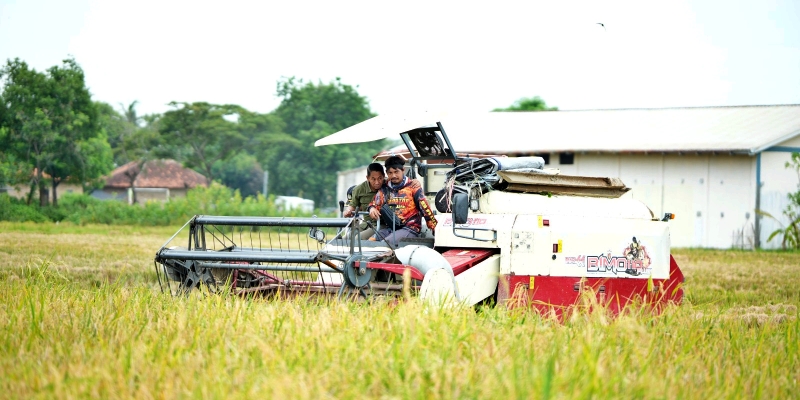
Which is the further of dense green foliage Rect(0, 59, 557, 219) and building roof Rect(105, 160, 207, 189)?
building roof Rect(105, 160, 207, 189)

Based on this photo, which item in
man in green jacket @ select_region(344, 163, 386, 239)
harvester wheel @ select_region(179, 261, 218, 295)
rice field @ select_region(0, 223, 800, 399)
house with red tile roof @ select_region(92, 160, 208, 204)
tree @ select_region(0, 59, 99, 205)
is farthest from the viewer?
house with red tile roof @ select_region(92, 160, 208, 204)

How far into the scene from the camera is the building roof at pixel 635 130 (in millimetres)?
29094

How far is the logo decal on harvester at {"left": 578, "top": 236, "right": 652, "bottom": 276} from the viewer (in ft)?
30.0

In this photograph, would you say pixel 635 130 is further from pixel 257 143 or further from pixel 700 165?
pixel 257 143

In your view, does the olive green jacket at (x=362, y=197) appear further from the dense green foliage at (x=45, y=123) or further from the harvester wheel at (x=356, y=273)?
the dense green foliage at (x=45, y=123)

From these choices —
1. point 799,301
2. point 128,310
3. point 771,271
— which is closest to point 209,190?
point 771,271

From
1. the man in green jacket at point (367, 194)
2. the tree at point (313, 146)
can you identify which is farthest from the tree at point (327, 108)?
the man in green jacket at point (367, 194)

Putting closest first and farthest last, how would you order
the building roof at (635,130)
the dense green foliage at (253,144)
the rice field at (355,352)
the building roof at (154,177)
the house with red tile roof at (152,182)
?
the rice field at (355,352) → the building roof at (635,130) → the dense green foliage at (253,144) → the building roof at (154,177) → the house with red tile roof at (152,182)

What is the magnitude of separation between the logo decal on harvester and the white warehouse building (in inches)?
748

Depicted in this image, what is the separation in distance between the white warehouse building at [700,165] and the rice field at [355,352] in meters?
21.1

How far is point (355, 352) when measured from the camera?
5.52 metres

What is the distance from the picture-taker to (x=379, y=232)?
32.4ft

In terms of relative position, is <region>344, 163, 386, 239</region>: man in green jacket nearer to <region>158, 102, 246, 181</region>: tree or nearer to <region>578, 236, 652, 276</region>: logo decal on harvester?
<region>578, 236, 652, 276</region>: logo decal on harvester

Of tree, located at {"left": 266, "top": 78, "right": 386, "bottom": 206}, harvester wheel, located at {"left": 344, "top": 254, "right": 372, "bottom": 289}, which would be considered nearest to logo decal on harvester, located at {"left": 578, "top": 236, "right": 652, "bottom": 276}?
harvester wheel, located at {"left": 344, "top": 254, "right": 372, "bottom": 289}
